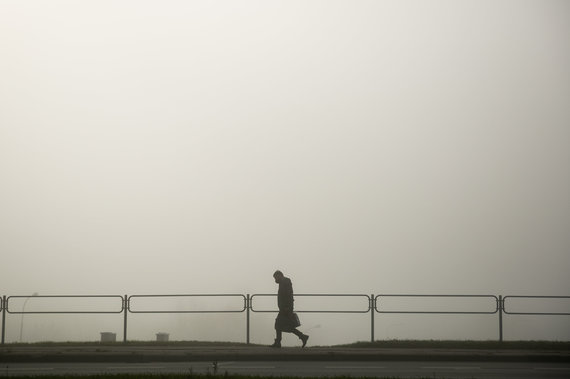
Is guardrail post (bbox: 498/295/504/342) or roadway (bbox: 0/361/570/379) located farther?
guardrail post (bbox: 498/295/504/342)

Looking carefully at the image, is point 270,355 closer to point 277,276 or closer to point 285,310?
point 285,310

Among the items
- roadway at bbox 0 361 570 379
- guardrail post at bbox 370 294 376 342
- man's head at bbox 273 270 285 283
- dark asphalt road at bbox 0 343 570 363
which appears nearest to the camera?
→ roadway at bbox 0 361 570 379

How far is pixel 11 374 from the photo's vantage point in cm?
1828

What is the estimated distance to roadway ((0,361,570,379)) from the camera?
18297 millimetres

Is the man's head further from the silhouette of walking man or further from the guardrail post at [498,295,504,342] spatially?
the guardrail post at [498,295,504,342]

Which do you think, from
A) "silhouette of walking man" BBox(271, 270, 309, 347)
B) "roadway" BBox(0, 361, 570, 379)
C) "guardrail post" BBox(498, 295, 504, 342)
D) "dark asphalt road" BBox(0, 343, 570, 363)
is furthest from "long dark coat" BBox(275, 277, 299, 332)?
"guardrail post" BBox(498, 295, 504, 342)

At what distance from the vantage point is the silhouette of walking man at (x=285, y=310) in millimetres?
25062

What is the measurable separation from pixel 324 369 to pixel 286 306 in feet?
17.9

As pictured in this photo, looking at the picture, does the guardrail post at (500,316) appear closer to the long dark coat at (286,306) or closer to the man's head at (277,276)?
the long dark coat at (286,306)

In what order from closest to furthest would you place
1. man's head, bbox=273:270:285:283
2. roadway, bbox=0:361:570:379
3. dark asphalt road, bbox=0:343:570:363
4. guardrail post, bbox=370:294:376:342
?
roadway, bbox=0:361:570:379
dark asphalt road, bbox=0:343:570:363
man's head, bbox=273:270:285:283
guardrail post, bbox=370:294:376:342

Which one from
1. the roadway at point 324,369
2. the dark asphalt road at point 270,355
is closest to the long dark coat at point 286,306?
the dark asphalt road at point 270,355

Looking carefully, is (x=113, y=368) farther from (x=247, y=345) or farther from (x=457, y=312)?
(x=457, y=312)

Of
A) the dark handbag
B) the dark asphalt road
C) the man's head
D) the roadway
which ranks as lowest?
the roadway

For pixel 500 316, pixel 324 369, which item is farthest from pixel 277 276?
pixel 500 316
